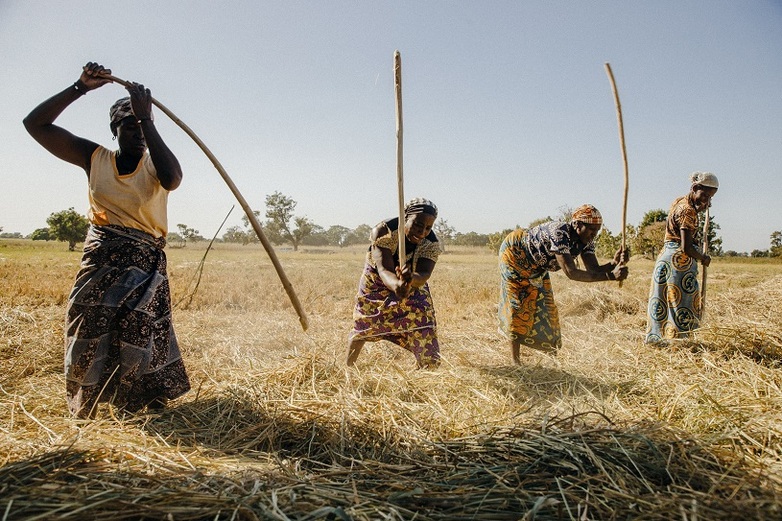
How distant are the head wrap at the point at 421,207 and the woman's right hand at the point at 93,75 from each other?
78.7 inches

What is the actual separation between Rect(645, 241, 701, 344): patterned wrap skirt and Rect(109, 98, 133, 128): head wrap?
15.7ft

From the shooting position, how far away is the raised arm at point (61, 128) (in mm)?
2414

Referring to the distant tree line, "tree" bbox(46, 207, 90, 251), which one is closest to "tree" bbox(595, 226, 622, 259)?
the distant tree line

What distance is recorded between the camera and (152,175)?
2.53 metres

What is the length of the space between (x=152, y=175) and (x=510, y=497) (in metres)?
2.42

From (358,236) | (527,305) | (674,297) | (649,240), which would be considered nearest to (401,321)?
(527,305)

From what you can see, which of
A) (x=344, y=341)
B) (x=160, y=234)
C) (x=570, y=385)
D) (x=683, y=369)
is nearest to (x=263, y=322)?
(x=344, y=341)

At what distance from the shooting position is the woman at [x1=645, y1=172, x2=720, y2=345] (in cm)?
426

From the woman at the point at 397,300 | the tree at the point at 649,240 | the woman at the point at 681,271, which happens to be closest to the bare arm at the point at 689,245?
the woman at the point at 681,271

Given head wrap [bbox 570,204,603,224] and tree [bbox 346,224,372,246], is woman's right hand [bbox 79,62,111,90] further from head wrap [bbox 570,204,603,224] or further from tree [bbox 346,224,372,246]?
tree [bbox 346,224,372,246]

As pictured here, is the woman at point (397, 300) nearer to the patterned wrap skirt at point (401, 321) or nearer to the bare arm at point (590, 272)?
the patterned wrap skirt at point (401, 321)

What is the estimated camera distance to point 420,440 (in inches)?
84.4

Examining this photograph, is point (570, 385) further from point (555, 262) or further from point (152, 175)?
point (152, 175)

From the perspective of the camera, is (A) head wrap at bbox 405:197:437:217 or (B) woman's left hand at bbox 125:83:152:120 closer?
(B) woman's left hand at bbox 125:83:152:120
